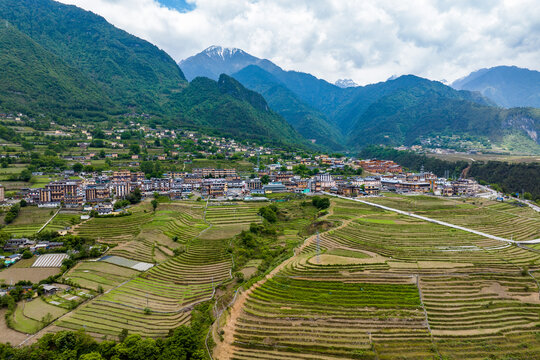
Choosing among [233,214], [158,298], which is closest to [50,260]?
[158,298]

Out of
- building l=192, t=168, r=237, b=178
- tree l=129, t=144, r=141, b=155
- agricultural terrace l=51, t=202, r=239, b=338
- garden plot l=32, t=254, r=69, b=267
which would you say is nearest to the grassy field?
agricultural terrace l=51, t=202, r=239, b=338

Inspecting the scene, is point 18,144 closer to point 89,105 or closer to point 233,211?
point 89,105

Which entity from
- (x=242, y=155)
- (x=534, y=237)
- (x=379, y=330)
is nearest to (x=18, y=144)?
(x=242, y=155)

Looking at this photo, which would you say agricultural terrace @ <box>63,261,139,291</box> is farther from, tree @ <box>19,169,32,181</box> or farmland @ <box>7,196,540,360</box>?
tree @ <box>19,169,32,181</box>

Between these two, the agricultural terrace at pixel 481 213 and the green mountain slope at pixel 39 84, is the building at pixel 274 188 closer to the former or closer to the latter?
the agricultural terrace at pixel 481 213

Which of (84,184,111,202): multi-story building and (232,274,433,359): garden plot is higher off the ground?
(84,184,111,202): multi-story building
